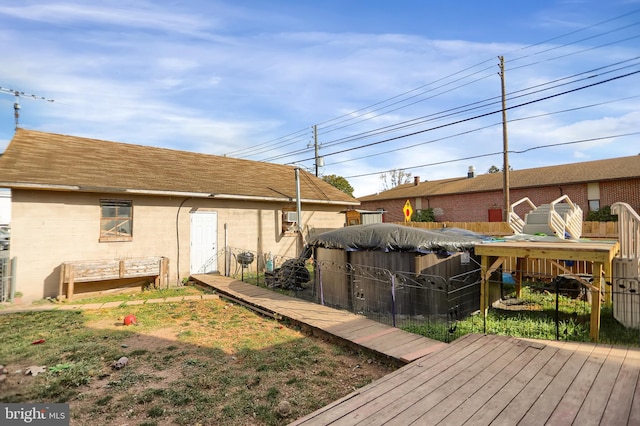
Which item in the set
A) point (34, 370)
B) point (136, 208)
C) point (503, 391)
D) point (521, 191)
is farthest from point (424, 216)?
point (34, 370)

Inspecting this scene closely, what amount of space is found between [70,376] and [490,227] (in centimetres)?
1754

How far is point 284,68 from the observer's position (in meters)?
12.3

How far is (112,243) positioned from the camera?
10.1 metres

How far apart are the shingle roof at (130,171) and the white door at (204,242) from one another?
1.14 metres

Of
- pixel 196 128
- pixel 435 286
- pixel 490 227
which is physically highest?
pixel 196 128

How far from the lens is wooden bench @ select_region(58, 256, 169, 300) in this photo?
8945 mm

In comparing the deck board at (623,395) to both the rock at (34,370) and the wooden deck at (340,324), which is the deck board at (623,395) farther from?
the rock at (34,370)

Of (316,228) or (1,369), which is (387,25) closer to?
(316,228)

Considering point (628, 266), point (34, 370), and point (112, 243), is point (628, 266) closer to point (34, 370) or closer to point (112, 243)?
point (34, 370)

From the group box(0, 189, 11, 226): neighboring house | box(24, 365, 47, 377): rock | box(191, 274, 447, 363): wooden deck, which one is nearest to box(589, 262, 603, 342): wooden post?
box(191, 274, 447, 363): wooden deck

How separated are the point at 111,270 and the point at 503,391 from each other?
10568 millimetres

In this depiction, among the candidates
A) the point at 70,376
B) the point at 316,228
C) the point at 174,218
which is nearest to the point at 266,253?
the point at 316,228

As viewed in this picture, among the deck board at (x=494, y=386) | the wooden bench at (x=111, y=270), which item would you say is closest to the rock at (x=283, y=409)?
the deck board at (x=494, y=386)

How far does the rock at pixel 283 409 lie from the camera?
3.47 meters
